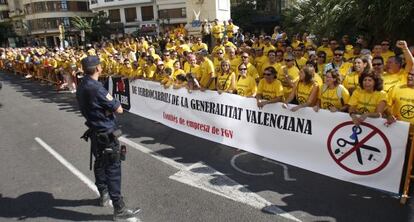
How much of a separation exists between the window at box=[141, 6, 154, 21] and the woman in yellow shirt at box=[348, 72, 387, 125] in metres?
57.9

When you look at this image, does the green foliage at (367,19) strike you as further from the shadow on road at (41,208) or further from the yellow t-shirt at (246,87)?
the shadow on road at (41,208)

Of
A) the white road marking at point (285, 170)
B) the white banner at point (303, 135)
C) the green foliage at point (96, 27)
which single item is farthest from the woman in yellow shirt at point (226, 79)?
the green foliage at point (96, 27)

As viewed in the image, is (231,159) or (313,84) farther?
(231,159)

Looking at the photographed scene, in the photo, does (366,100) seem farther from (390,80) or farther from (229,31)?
(229,31)

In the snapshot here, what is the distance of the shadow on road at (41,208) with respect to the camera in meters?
4.92

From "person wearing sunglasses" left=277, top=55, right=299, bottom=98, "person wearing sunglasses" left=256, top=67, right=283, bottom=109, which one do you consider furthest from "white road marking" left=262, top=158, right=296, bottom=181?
"person wearing sunglasses" left=277, top=55, right=299, bottom=98

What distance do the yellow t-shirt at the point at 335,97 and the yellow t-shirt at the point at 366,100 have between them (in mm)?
263

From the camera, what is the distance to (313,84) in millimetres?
6102

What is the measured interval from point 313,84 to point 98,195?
151 inches

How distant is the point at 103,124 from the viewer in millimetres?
4637

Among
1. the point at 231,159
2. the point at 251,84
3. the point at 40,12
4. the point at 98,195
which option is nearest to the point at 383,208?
the point at 231,159

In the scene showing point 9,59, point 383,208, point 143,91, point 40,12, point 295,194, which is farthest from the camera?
point 40,12

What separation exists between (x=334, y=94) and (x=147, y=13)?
58.0m

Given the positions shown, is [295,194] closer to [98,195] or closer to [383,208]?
[383,208]
